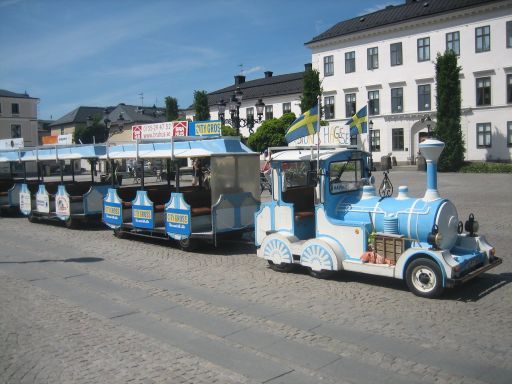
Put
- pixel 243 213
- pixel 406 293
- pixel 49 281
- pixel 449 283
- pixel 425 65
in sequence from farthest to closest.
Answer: pixel 425 65, pixel 243 213, pixel 49 281, pixel 406 293, pixel 449 283

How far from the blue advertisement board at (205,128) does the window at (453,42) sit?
32389 mm

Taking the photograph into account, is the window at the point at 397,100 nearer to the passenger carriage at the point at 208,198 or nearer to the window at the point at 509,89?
the window at the point at 509,89

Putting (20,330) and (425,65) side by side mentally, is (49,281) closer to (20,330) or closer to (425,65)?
(20,330)

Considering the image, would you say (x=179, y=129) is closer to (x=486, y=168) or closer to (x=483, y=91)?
(x=486, y=168)

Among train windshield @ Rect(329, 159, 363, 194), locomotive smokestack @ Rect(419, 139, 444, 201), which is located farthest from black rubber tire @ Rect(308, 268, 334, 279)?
locomotive smokestack @ Rect(419, 139, 444, 201)

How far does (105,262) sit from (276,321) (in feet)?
17.9

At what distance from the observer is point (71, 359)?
568cm

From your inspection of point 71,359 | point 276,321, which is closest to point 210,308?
point 276,321

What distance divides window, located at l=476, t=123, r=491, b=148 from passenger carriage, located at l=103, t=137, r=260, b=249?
31.5 meters

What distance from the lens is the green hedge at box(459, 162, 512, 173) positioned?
32875 mm

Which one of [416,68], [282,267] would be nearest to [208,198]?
[282,267]

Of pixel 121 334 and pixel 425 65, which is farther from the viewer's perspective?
pixel 425 65

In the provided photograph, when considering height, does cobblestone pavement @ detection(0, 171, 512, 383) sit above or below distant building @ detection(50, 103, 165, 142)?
below

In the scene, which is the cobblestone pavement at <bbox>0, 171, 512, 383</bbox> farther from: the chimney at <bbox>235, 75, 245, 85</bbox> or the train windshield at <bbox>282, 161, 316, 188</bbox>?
the chimney at <bbox>235, 75, 245, 85</bbox>
